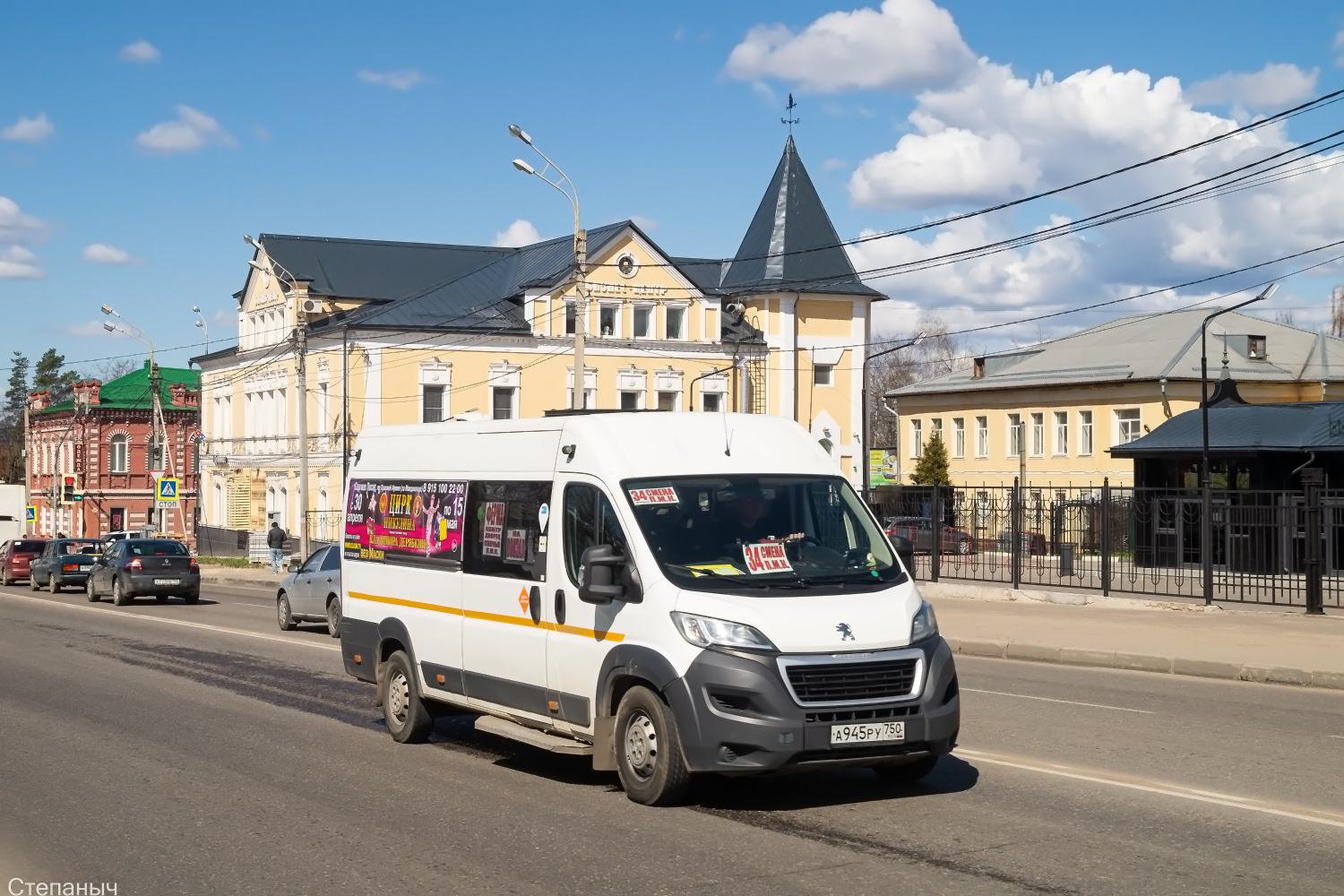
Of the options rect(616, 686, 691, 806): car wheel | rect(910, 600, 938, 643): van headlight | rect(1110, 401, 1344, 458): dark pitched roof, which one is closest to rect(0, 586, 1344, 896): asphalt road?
rect(616, 686, 691, 806): car wheel

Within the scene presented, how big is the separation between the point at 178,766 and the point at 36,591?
110 ft

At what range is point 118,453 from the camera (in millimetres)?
88312

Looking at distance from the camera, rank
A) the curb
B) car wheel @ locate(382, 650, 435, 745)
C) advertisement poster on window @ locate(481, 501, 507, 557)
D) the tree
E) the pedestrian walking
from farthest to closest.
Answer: the tree
the pedestrian walking
the curb
car wheel @ locate(382, 650, 435, 745)
advertisement poster on window @ locate(481, 501, 507, 557)

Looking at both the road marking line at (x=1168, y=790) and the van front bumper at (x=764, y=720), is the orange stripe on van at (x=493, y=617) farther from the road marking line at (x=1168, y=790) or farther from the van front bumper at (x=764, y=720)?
the road marking line at (x=1168, y=790)

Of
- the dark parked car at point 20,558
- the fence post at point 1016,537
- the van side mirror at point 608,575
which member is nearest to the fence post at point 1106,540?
the fence post at point 1016,537

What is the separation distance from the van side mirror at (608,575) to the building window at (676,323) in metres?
56.3

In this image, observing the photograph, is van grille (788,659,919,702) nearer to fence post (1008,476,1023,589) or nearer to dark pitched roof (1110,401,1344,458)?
fence post (1008,476,1023,589)

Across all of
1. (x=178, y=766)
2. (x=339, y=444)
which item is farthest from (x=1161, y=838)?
(x=339, y=444)

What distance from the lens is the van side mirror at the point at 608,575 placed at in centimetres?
860

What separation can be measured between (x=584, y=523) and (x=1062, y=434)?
179 ft

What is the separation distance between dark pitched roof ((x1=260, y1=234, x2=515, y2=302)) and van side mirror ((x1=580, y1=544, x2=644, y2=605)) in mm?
57142

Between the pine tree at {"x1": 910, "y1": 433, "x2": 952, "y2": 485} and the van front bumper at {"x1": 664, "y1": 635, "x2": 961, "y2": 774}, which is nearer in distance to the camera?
the van front bumper at {"x1": 664, "y1": 635, "x2": 961, "y2": 774}

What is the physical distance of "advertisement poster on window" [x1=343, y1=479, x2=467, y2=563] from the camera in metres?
10.8

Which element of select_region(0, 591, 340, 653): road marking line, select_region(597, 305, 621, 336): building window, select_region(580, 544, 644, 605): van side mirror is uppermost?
select_region(597, 305, 621, 336): building window
